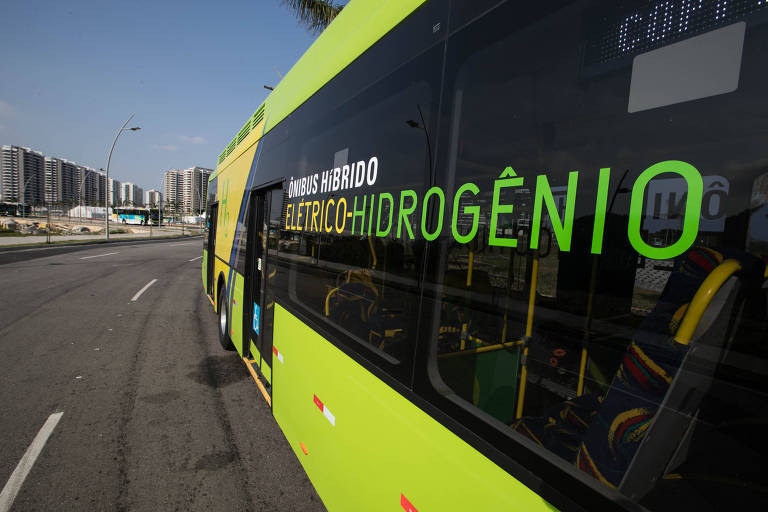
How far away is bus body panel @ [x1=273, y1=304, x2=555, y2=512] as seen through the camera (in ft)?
4.08

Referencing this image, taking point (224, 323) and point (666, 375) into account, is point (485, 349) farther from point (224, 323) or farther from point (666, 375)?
point (224, 323)

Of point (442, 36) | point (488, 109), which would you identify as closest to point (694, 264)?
point (488, 109)

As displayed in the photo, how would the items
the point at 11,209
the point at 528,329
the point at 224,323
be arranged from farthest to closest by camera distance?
the point at 11,209 < the point at 224,323 < the point at 528,329

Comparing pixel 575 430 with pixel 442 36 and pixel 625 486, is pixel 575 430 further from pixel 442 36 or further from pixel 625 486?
pixel 442 36

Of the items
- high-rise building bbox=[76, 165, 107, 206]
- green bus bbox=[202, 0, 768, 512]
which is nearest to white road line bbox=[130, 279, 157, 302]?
green bus bbox=[202, 0, 768, 512]

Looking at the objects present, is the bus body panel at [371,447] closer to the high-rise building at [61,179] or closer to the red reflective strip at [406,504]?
the red reflective strip at [406,504]

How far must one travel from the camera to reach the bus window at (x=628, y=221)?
2.80ft

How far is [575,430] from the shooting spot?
154 cm

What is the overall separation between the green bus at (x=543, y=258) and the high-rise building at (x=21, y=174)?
147 m

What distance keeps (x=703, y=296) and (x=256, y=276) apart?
4271 mm

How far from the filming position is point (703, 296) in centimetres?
89

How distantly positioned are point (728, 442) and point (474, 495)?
0.80 m

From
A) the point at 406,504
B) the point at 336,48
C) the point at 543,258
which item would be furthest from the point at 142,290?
the point at 543,258

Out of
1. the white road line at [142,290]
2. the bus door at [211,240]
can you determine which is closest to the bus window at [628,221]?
the bus door at [211,240]
